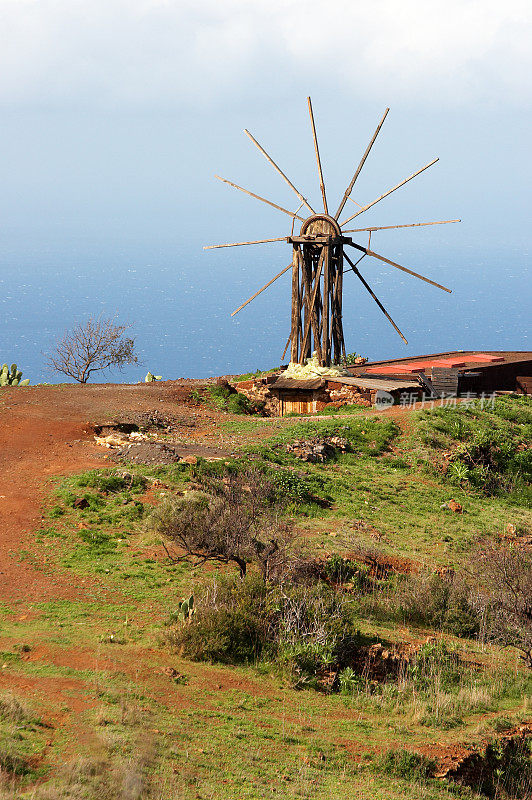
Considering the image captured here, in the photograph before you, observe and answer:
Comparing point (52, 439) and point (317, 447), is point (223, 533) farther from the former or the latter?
point (52, 439)

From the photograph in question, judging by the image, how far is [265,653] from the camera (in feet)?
36.4

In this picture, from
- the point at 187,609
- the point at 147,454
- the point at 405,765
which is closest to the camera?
the point at 405,765

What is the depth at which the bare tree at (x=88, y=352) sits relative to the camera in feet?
119

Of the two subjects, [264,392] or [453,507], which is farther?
[264,392]

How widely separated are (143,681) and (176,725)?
40.1 inches

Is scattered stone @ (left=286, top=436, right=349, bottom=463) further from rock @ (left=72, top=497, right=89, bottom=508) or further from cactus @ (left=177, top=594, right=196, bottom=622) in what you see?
cactus @ (left=177, top=594, right=196, bottom=622)

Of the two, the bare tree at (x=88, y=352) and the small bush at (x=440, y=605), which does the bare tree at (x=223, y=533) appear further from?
the bare tree at (x=88, y=352)

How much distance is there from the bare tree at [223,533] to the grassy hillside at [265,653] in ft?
0.37

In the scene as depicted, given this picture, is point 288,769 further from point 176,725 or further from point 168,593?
point 168,593

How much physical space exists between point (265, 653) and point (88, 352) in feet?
88.6

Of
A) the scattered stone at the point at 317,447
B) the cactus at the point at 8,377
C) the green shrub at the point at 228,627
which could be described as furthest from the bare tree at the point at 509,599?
the cactus at the point at 8,377

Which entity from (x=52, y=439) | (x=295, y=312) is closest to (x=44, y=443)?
(x=52, y=439)

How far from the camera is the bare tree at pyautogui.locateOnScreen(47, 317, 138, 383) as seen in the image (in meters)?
36.2

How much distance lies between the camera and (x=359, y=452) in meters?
20.7
